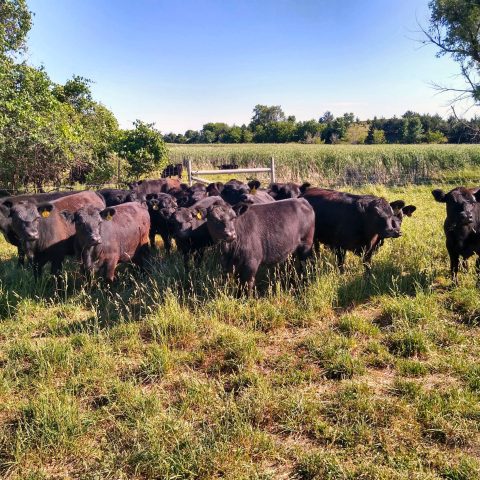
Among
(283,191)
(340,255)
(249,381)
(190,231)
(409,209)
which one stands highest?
(283,191)

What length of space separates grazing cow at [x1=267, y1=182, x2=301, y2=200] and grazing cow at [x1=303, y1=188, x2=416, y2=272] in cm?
205

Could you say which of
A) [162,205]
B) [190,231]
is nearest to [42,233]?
[162,205]

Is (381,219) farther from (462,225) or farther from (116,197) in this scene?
(116,197)

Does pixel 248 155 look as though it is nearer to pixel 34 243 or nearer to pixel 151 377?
pixel 34 243

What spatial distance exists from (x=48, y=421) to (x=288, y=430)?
197 centimetres

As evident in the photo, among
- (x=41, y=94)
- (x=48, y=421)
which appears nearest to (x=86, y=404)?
(x=48, y=421)

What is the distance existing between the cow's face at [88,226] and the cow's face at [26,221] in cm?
82

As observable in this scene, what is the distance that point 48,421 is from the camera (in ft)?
10.9

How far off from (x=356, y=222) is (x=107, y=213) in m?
4.21

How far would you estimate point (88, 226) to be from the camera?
600 cm

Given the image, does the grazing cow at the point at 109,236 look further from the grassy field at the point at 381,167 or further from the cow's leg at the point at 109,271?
the grassy field at the point at 381,167

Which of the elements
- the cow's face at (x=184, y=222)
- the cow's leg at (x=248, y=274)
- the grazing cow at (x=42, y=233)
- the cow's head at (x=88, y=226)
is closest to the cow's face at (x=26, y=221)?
the grazing cow at (x=42, y=233)

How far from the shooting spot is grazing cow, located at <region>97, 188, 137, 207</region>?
31.8 ft

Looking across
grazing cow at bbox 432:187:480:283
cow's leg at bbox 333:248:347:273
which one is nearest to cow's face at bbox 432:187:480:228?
grazing cow at bbox 432:187:480:283
